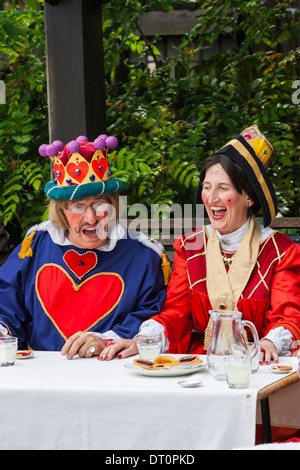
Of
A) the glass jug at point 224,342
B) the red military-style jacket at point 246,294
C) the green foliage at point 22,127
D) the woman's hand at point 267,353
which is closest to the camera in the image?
the glass jug at point 224,342

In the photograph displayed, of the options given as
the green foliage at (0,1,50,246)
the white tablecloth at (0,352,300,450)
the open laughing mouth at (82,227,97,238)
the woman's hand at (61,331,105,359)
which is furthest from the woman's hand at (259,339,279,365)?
the green foliage at (0,1,50,246)

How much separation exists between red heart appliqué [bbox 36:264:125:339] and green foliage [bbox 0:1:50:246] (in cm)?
182

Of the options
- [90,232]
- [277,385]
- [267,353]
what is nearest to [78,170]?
[90,232]

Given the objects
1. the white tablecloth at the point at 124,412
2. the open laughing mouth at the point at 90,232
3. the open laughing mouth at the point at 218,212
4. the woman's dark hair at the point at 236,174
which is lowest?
the white tablecloth at the point at 124,412

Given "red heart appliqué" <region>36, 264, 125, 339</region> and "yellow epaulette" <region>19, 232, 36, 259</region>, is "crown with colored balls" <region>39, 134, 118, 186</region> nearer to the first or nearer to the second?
"yellow epaulette" <region>19, 232, 36, 259</region>

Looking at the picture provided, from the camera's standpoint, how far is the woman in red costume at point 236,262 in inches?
111

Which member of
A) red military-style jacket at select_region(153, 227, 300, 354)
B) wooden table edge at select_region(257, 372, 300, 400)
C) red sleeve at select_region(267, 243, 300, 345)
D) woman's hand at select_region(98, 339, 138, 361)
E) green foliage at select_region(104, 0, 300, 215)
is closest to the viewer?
wooden table edge at select_region(257, 372, 300, 400)

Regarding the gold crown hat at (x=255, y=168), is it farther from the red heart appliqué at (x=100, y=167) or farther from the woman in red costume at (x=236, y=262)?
the red heart appliqué at (x=100, y=167)

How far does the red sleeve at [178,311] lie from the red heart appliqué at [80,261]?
373mm

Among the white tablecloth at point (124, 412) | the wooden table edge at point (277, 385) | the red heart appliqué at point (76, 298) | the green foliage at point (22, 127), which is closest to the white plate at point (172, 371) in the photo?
the white tablecloth at point (124, 412)

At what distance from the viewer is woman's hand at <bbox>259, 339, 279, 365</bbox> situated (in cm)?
226

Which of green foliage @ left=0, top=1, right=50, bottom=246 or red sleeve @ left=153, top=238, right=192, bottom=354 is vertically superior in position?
green foliage @ left=0, top=1, right=50, bottom=246

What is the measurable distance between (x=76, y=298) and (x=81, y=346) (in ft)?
1.86
